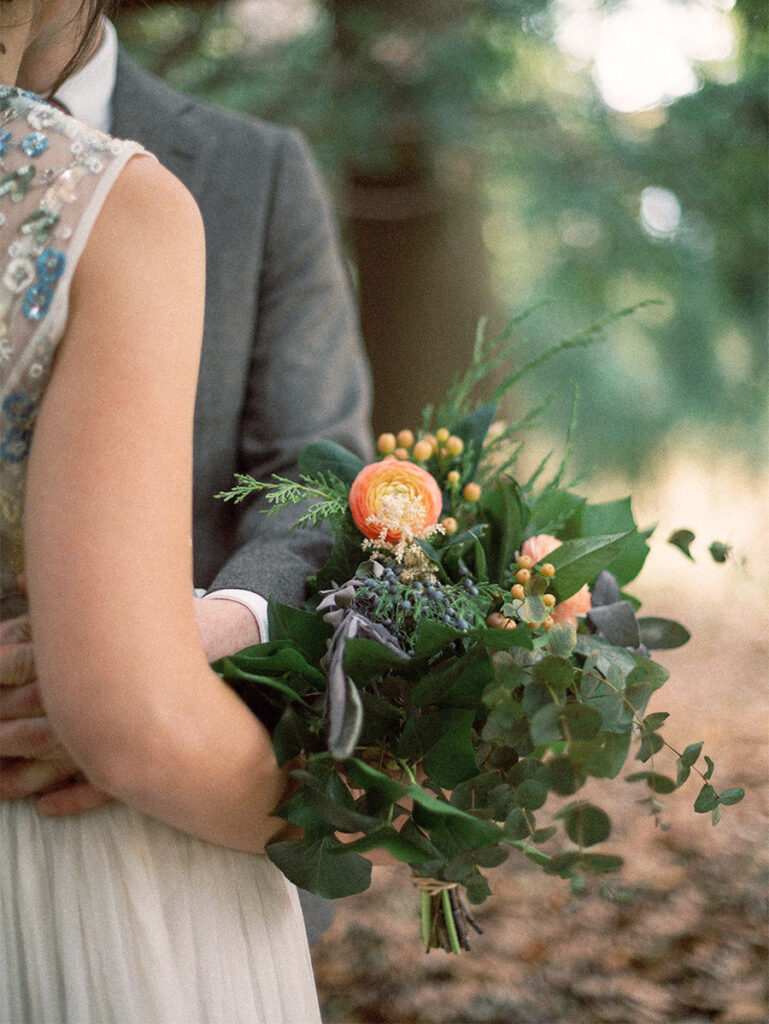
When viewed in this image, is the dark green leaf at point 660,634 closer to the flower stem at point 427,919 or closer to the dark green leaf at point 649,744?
the dark green leaf at point 649,744

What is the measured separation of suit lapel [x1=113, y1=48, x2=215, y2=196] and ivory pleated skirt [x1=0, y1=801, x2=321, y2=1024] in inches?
40.7

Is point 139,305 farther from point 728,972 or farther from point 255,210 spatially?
point 728,972

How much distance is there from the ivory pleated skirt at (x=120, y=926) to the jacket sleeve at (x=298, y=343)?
0.59 m

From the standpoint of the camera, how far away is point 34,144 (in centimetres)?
74

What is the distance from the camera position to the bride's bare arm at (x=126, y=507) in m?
0.68

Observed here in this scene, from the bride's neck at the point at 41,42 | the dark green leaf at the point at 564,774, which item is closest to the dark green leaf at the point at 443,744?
the dark green leaf at the point at 564,774

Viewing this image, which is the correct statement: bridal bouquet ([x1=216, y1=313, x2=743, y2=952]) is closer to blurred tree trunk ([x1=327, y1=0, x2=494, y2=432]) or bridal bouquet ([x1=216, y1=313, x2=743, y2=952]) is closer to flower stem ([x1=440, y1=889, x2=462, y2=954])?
flower stem ([x1=440, y1=889, x2=462, y2=954])

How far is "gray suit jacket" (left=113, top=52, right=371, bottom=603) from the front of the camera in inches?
58.0

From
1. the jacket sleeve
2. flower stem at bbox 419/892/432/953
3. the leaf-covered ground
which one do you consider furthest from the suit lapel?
the leaf-covered ground

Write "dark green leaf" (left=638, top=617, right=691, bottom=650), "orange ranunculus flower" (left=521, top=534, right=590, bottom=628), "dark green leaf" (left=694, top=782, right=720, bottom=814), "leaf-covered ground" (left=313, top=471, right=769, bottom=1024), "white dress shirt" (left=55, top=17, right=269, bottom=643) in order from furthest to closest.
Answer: "leaf-covered ground" (left=313, top=471, right=769, bottom=1024) < "white dress shirt" (left=55, top=17, right=269, bottom=643) < "dark green leaf" (left=638, top=617, right=691, bottom=650) < "orange ranunculus flower" (left=521, top=534, right=590, bottom=628) < "dark green leaf" (left=694, top=782, right=720, bottom=814)

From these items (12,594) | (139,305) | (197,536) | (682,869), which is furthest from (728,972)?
(139,305)

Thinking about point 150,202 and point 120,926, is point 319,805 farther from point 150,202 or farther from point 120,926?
point 150,202

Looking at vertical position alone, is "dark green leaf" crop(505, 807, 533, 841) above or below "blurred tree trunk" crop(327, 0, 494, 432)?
above

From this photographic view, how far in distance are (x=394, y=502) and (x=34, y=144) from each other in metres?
0.48
